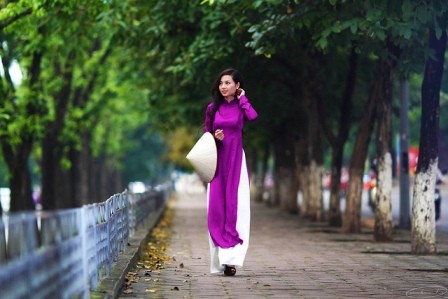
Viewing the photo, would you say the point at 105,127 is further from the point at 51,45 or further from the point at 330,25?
the point at 330,25

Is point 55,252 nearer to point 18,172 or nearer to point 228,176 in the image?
point 228,176

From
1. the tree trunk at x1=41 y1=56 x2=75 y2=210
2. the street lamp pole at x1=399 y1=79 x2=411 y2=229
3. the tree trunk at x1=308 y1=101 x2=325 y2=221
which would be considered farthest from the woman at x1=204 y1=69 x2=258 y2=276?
the tree trunk at x1=41 y1=56 x2=75 y2=210

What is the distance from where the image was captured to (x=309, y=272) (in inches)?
542

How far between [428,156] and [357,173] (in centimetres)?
638

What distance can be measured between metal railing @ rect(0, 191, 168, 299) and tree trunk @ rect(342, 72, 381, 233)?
11.5 meters

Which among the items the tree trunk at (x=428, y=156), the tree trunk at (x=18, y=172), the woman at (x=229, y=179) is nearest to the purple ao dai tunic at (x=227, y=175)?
the woman at (x=229, y=179)

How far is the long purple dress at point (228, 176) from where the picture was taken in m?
12.8

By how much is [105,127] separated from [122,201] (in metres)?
48.5

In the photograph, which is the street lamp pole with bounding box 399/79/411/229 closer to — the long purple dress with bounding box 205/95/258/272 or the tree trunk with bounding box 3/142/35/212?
the tree trunk with bounding box 3/142/35/212

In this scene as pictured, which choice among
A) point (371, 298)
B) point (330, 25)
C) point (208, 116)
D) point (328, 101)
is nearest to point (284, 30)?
point (330, 25)

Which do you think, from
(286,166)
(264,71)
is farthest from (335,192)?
(286,166)

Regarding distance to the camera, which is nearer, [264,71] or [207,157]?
[207,157]

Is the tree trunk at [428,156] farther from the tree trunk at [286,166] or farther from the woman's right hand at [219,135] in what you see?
the tree trunk at [286,166]

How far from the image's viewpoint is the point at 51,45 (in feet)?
88.2
